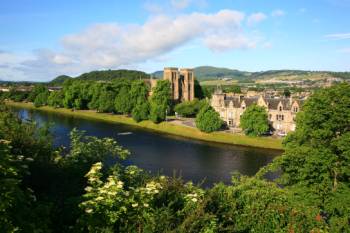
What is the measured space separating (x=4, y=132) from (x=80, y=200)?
6.68m

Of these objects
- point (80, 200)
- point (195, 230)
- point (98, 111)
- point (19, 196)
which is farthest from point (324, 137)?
point (98, 111)

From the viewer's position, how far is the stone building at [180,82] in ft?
432

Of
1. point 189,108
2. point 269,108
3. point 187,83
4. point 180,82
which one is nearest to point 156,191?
point 269,108

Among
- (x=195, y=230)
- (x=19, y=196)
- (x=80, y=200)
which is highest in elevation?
(x=19, y=196)

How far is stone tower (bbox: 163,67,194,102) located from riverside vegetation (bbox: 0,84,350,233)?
103m

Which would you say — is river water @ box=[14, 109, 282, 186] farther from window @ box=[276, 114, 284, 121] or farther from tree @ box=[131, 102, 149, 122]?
window @ box=[276, 114, 284, 121]

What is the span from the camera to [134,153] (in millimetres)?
63594

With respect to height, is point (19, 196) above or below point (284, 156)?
above

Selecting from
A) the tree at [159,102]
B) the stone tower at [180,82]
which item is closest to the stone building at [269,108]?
the tree at [159,102]

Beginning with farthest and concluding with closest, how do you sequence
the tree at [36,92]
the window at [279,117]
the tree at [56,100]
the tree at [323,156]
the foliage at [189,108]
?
the tree at [36,92] < the tree at [56,100] < the foliage at [189,108] < the window at [279,117] < the tree at [323,156]

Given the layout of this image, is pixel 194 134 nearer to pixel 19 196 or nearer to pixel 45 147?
pixel 45 147

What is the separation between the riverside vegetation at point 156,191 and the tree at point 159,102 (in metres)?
71.1

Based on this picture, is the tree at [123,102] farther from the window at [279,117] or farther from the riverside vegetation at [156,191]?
the riverside vegetation at [156,191]

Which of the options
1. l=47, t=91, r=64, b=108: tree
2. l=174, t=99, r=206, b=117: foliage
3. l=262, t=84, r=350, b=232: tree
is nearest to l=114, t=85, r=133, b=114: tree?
l=174, t=99, r=206, b=117: foliage
